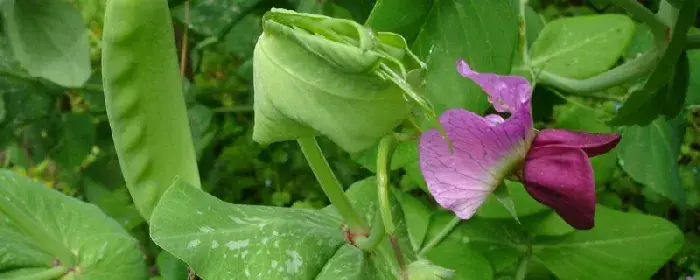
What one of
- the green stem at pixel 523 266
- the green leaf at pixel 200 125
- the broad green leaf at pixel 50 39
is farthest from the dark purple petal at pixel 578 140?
the green leaf at pixel 200 125

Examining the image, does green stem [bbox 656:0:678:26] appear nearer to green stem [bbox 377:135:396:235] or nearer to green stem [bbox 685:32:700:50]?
green stem [bbox 685:32:700:50]

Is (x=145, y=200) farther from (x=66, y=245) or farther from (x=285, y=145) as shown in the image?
(x=285, y=145)

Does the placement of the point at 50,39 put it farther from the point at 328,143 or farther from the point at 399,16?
the point at 328,143

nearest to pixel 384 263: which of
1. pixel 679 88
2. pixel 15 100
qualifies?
pixel 679 88

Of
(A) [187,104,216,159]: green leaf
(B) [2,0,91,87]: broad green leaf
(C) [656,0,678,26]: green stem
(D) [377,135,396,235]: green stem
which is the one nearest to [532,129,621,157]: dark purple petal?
(D) [377,135,396,235]: green stem

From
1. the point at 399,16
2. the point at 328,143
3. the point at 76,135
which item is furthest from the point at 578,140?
the point at 76,135

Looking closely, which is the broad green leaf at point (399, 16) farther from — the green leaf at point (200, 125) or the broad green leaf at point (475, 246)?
the green leaf at point (200, 125)
